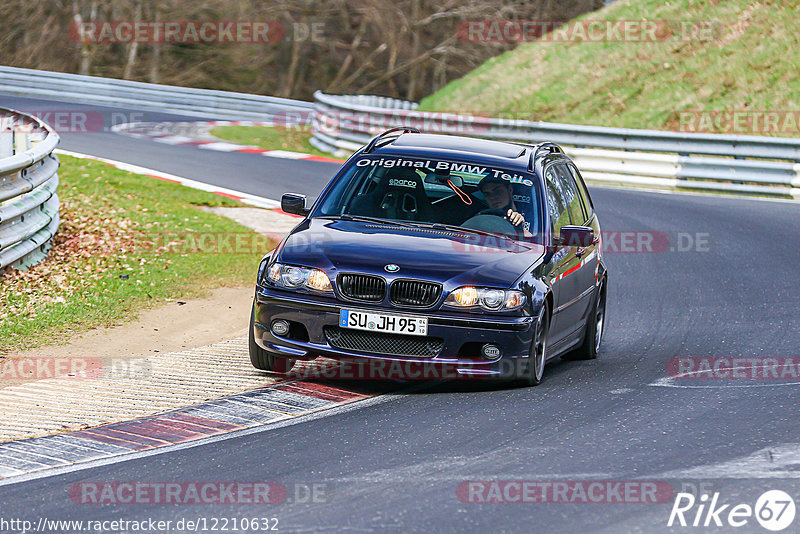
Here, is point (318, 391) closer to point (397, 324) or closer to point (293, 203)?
point (397, 324)

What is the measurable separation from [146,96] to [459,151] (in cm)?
2658

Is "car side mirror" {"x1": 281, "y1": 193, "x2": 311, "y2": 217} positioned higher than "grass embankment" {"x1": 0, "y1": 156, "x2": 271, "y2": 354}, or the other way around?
"car side mirror" {"x1": 281, "y1": 193, "x2": 311, "y2": 217}

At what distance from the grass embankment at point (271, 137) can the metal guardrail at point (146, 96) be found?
94.1 inches

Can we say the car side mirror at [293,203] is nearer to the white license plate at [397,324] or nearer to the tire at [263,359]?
the tire at [263,359]

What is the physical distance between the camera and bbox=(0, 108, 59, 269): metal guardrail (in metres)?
11.4

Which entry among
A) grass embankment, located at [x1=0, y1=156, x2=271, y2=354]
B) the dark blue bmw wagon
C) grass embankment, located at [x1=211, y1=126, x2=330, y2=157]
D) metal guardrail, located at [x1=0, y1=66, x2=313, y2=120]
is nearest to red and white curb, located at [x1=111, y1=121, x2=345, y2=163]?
grass embankment, located at [x1=211, y1=126, x2=330, y2=157]

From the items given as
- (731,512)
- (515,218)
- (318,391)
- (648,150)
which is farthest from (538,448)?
(648,150)

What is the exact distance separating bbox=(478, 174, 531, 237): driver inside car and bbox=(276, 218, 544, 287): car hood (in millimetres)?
304

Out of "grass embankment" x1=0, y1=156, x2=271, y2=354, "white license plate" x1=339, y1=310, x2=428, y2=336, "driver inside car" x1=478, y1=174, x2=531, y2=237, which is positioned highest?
"driver inside car" x1=478, y1=174, x2=531, y2=237

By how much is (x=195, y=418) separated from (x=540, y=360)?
242 cm

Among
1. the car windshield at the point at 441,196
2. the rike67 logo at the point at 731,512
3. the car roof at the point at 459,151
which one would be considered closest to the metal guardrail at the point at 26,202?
the car windshield at the point at 441,196

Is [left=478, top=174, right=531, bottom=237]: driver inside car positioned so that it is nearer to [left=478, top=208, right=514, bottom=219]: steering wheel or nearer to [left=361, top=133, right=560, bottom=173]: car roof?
[left=478, top=208, right=514, bottom=219]: steering wheel

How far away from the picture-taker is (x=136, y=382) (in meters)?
8.30

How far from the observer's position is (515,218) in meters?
Result: 8.95
